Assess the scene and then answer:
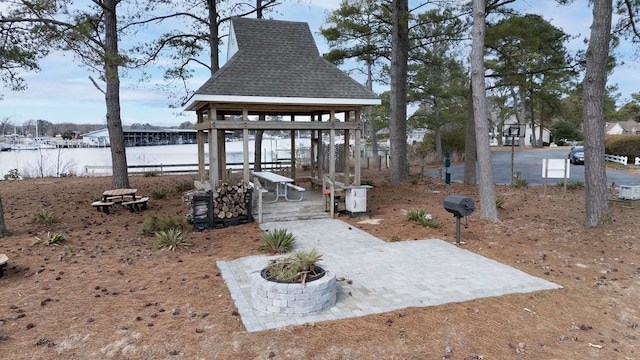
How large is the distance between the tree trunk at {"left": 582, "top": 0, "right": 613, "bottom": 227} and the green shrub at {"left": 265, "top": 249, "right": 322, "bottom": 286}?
6430 millimetres

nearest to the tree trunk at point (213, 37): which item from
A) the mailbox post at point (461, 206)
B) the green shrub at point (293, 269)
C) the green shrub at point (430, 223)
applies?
the green shrub at point (430, 223)

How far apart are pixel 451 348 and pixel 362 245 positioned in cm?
366

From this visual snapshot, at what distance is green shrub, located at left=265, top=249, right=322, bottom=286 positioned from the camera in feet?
14.7

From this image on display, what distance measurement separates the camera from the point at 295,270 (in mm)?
4566

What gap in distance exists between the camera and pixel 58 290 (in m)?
5.16

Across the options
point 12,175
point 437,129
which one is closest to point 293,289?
point 12,175

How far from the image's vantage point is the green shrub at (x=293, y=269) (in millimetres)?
4490

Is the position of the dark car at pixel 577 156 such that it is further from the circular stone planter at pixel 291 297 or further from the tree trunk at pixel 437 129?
the circular stone planter at pixel 291 297

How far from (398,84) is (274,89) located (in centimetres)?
708

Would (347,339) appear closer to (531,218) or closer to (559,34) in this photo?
(531,218)

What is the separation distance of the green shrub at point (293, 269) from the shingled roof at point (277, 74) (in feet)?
16.0

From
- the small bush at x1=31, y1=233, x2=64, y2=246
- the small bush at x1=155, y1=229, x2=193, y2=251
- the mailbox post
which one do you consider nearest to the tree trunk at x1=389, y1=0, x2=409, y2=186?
the mailbox post

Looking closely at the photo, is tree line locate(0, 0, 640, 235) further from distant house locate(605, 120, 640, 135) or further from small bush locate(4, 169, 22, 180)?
distant house locate(605, 120, 640, 135)

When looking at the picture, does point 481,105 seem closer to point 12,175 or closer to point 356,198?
point 356,198
